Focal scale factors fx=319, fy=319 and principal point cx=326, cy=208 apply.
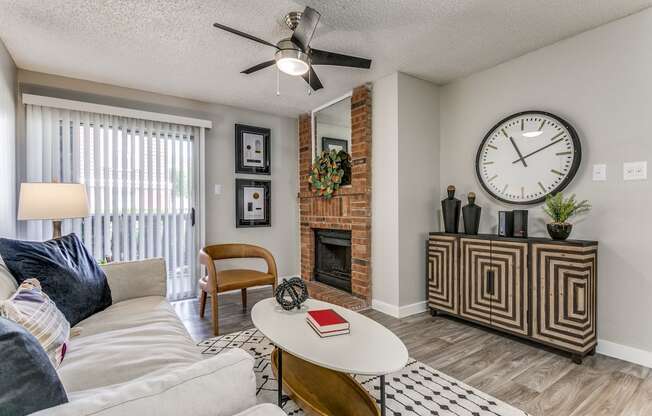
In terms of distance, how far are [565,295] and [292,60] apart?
248cm

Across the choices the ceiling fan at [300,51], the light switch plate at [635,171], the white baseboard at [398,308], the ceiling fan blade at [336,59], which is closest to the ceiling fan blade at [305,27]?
the ceiling fan at [300,51]

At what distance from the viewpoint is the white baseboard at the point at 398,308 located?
3133 mm

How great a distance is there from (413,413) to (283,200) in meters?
3.30

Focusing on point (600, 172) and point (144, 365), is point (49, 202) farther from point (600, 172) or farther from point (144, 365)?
point (600, 172)

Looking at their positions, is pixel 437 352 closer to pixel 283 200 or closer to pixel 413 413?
pixel 413 413

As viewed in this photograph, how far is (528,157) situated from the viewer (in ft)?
9.02

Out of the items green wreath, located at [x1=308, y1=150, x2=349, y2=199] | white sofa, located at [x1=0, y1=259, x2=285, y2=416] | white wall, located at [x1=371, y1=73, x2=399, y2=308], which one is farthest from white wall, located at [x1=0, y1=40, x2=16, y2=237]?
white wall, located at [x1=371, y1=73, x2=399, y2=308]

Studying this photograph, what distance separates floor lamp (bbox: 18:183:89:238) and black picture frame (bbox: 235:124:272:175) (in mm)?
1868

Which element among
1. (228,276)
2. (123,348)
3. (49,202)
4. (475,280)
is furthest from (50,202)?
(475,280)

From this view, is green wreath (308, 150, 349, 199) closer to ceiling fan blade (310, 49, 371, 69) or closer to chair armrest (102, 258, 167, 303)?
ceiling fan blade (310, 49, 371, 69)

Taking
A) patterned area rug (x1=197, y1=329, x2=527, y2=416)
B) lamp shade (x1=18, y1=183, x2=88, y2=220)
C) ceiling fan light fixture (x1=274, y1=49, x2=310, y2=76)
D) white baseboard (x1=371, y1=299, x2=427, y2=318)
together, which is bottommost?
patterned area rug (x1=197, y1=329, x2=527, y2=416)

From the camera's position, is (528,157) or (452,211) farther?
(452,211)

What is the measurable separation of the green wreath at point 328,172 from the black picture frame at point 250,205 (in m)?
0.67

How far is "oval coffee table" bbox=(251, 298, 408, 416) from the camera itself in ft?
4.29
